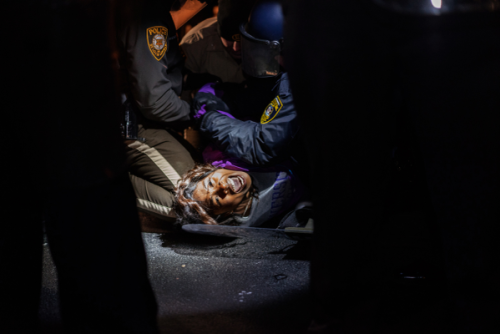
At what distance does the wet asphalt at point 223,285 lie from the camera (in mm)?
1107

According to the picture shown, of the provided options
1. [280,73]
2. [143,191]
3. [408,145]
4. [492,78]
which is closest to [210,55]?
[280,73]

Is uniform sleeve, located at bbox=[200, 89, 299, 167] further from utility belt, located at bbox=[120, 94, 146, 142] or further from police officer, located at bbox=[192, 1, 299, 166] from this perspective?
utility belt, located at bbox=[120, 94, 146, 142]

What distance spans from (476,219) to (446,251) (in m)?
0.08

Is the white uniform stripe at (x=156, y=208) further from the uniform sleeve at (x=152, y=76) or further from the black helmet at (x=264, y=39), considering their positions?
the black helmet at (x=264, y=39)

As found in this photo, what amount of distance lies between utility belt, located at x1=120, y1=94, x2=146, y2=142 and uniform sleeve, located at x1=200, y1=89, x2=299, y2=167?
1.18ft

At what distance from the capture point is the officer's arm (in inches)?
62.2

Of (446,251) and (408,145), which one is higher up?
(408,145)

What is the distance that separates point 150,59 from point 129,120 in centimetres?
33

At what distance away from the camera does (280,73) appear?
1696mm

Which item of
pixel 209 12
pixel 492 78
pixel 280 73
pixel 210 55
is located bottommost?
pixel 492 78

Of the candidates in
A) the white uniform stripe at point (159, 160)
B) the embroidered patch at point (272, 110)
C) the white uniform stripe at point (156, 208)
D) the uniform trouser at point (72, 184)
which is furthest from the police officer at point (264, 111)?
the uniform trouser at point (72, 184)

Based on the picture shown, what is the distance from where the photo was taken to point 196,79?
2170mm

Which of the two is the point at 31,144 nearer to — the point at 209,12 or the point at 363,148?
the point at 363,148

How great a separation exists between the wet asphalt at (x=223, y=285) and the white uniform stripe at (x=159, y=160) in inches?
12.8
